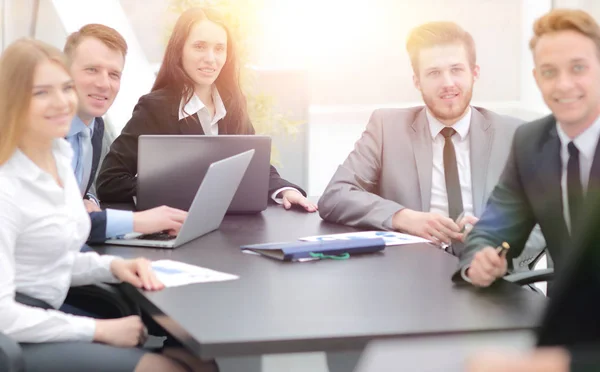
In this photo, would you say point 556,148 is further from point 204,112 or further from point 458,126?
point 204,112

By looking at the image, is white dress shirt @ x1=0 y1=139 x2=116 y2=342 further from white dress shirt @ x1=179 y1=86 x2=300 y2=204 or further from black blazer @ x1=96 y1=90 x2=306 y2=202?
white dress shirt @ x1=179 y1=86 x2=300 y2=204

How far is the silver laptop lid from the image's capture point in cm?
215

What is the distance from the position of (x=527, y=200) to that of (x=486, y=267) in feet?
1.02

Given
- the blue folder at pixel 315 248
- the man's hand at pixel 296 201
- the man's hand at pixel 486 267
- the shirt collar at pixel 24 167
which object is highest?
the shirt collar at pixel 24 167

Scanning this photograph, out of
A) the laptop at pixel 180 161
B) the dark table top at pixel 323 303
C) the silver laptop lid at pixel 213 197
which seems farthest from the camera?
the laptop at pixel 180 161

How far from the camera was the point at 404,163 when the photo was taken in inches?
109

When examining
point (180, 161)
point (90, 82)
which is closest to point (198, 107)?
point (90, 82)

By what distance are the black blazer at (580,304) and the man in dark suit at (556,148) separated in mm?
940

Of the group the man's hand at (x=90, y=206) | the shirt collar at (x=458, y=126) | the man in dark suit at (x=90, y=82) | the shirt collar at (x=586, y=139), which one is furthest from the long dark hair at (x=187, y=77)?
the shirt collar at (x=586, y=139)

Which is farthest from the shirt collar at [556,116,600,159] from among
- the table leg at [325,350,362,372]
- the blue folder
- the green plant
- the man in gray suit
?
the green plant

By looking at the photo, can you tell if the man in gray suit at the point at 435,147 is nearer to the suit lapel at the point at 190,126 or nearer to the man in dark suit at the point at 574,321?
the suit lapel at the point at 190,126

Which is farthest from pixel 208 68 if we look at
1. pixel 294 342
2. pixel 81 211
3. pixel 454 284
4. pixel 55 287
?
pixel 294 342

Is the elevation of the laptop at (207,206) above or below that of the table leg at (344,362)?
above

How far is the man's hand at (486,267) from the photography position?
1.77 metres
